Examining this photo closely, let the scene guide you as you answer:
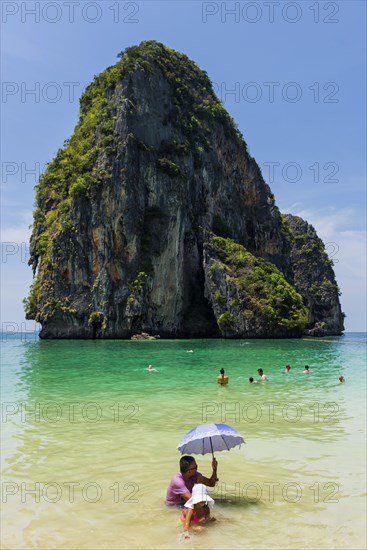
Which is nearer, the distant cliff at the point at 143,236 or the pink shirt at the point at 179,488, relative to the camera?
the pink shirt at the point at 179,488

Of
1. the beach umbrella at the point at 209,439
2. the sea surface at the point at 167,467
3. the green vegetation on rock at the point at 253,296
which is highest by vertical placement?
the green vegetation on rock at the point at 253,296

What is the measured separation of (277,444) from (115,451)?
3.24 m

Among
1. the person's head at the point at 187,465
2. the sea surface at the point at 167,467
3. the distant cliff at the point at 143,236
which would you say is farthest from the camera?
the distant cliff at the point at 143,236

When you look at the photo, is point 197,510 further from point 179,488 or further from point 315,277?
point 315,277

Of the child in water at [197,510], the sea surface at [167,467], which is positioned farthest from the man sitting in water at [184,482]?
the child in water at [197,510]

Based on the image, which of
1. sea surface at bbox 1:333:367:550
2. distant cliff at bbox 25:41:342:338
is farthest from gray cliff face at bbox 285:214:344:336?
sea surface at bbox 1:333:367:550

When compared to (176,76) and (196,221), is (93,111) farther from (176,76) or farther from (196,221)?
(196,221)

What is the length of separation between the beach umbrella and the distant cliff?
51.9 metres

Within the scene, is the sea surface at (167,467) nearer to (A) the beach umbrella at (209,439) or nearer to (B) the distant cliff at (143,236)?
(A) the beach umbrella at (209,439)

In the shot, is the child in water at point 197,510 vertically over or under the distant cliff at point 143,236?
under

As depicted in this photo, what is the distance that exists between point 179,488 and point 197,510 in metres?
0.60

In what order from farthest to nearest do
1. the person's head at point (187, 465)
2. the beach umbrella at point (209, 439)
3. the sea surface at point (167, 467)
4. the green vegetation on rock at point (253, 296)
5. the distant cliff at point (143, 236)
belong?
1. the distant cliff at point (143, 236)
2. the green vegetation on rock at point (253, 296)
3. the beach umbrella at point (209, 439)
4. the person's head at point (187, 465)
5. the sea surface at point (167, 467)

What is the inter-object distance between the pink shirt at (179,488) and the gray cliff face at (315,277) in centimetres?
8967

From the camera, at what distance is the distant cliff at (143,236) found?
6128cm
